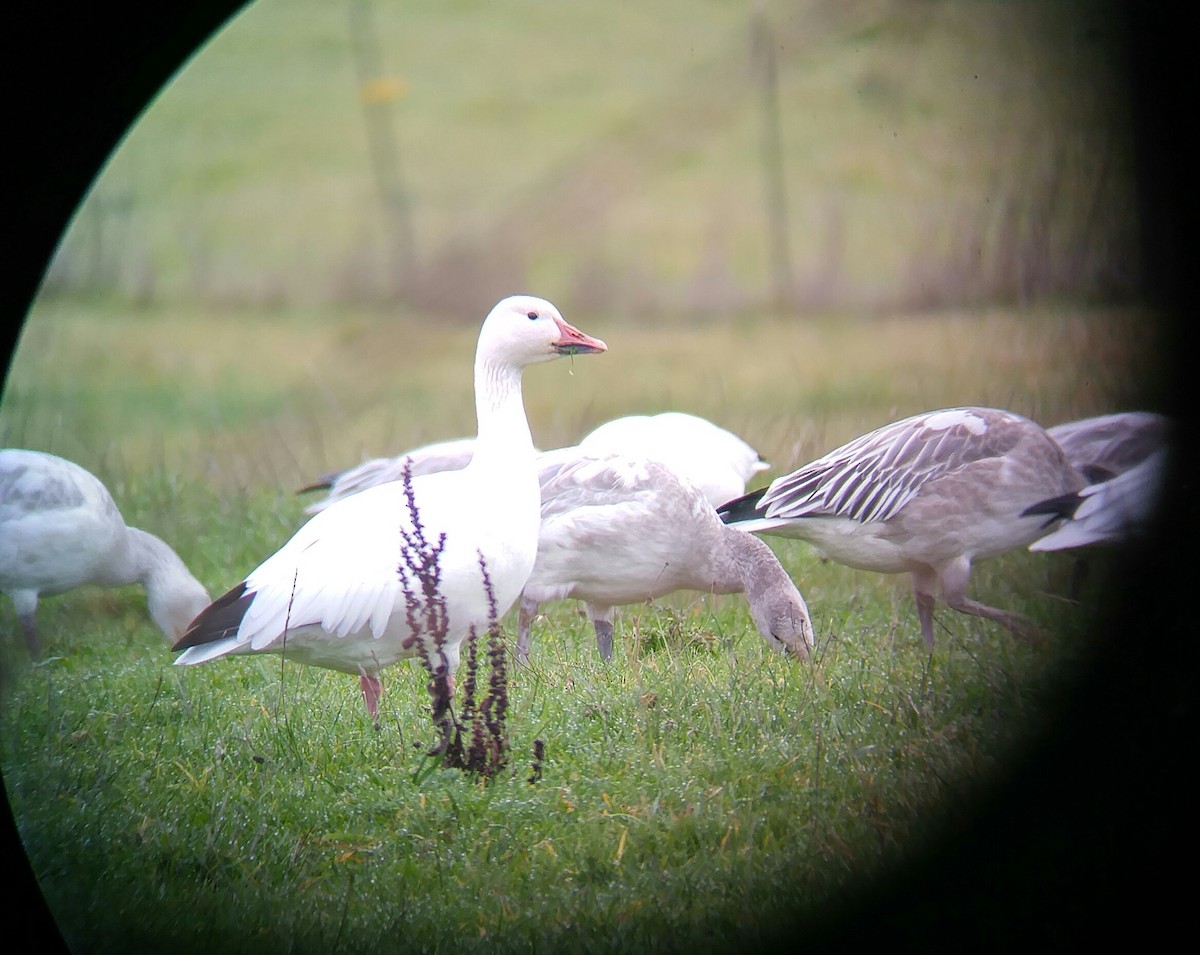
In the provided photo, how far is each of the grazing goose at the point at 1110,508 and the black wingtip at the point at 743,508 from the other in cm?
94

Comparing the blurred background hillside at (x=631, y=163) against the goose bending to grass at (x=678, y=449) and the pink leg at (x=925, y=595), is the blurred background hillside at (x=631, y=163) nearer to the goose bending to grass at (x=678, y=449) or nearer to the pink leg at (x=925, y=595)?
the goose bending to grass at (x=678, y=449)

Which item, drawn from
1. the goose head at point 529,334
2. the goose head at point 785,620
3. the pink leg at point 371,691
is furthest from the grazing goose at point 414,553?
the goose head at point 785,620

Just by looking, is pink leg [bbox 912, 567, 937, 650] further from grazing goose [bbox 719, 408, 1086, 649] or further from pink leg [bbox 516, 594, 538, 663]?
pink leg [bbox 516, 594, 538, 663]

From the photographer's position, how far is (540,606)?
525 centimetres

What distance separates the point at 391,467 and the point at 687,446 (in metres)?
1.13

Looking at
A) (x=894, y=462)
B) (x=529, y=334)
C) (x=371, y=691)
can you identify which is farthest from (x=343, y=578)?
(x=894, y=462)

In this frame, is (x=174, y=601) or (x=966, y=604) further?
(x=174, y=601)

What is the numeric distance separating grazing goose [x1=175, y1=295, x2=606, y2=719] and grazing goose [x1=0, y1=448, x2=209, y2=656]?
611 millimetres

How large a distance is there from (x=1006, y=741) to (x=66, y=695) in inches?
110

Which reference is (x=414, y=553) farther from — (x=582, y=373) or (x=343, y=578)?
(x=582, y=373)

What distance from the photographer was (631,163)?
4105mm

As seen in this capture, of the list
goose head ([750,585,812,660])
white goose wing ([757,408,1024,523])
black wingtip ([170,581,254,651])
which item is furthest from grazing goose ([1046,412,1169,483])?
black wingtip ([170,581,254,651])

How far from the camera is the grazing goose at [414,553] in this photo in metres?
4.02

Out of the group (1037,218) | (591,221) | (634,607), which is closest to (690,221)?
(591,221)
